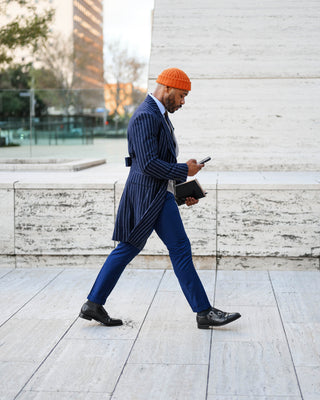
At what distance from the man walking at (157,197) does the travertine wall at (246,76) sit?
4.39m

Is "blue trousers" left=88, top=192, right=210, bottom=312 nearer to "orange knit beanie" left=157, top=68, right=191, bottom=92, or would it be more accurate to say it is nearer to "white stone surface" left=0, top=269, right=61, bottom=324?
"orange knit beanie" left=157, top=68, right=191, bottom=92

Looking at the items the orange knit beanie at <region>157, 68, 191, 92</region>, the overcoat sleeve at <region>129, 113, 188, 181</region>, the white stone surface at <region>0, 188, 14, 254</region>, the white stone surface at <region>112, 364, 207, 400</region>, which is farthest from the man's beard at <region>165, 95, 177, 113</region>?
the white stone surface at <region>0, 188, 14, 254</region>

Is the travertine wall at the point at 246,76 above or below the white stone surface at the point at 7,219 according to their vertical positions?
above

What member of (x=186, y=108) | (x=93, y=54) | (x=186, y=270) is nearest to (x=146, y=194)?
(x=186, y=270)

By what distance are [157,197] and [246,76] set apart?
5.20 metres

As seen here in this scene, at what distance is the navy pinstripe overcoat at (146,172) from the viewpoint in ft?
14.8

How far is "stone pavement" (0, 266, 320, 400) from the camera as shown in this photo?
12.2 feet

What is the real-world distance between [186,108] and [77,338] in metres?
5.14

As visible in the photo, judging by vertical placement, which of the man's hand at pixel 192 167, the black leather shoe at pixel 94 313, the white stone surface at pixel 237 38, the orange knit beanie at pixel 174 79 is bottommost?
the black leather shoe at pixel 94 313

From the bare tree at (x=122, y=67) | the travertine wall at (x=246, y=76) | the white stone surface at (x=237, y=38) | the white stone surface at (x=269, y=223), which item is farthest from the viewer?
the bare tree at (x=122, y=67)

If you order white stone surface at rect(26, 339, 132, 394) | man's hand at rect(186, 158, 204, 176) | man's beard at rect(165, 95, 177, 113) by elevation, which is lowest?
white stone surface at rect(26, 339, 132, 394)

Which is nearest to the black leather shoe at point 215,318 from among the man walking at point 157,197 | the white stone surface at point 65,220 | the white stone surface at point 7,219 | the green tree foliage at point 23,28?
the man walking at point 157,197

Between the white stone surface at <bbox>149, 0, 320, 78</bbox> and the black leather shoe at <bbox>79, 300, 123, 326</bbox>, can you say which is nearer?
the black leather shoe at <bbox>79, 300, 123, 326</bbox>

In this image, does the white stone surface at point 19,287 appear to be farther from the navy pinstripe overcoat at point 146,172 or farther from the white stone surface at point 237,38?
the white stone surface at point 237,38
